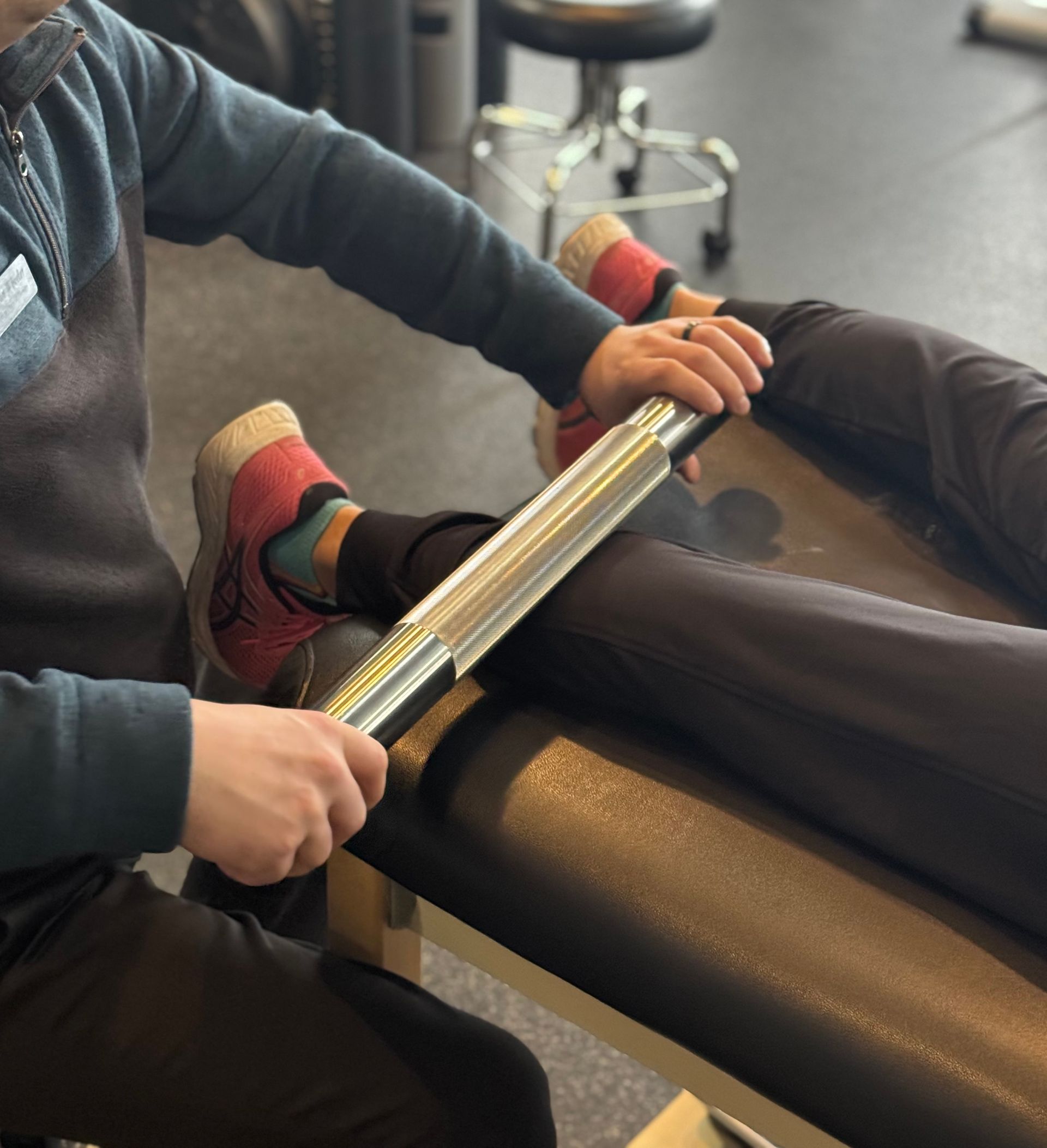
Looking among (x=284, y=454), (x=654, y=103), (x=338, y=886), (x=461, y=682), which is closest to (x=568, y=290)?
(x=284, y=454)

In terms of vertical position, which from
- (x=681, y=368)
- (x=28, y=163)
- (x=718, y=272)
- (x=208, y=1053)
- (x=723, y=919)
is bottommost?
(x=718, y=272)

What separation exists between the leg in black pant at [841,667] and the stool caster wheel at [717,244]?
147 centimetres

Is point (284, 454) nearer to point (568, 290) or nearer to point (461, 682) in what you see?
point (568, 290)

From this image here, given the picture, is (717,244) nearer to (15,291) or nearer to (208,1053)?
(15,291)

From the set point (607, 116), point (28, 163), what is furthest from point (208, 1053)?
point (607, 116)

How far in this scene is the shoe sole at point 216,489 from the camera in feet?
3.33

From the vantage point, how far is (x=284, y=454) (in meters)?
1.03

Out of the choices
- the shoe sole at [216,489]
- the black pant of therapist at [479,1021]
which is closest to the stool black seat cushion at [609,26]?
the shoe sole at [216,489]

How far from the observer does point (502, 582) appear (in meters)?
0.67

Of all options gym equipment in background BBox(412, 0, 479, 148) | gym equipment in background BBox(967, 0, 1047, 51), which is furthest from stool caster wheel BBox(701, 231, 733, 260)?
gym equipment in background BBox(967, 0, 1047, 51)

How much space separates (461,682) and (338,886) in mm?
141

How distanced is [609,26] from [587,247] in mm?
847

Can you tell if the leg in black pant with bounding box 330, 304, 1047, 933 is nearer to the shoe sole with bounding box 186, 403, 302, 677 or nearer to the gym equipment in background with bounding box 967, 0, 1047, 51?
the shoe sole with bounding box 186, 403, 302, 677

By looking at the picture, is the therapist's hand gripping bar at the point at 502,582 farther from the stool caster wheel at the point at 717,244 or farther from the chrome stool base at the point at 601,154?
the stool caster wheel at the point at 717,244
